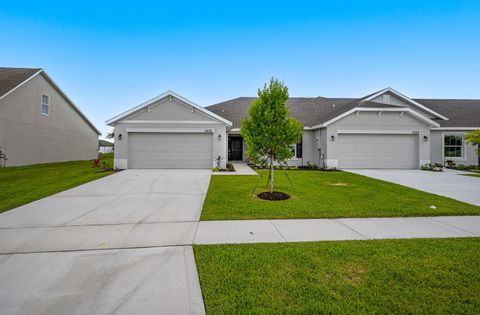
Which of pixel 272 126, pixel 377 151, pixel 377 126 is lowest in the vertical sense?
pixel 377 151

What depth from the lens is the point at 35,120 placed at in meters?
17.1

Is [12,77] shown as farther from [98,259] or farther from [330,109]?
[330,109]

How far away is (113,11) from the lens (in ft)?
53.9

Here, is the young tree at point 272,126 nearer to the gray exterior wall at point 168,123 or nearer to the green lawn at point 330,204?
the green lawn at point 330,204

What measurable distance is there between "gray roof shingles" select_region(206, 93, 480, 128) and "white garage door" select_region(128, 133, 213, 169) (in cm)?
401

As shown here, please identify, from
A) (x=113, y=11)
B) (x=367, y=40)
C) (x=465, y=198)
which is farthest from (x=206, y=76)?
(x=465, y=198)

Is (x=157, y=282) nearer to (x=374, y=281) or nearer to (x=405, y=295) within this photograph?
(x=374, y=281)

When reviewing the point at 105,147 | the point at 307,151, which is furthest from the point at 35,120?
the point at 105,147

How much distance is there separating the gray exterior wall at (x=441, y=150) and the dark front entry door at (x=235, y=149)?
1486 centimetres

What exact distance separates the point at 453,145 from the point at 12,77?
33.8 m

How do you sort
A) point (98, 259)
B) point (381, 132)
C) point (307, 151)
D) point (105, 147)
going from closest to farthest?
point (98, 259) < point (381, 132) < point (307, 151) < point (105, 147)

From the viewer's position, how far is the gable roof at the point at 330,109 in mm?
17703

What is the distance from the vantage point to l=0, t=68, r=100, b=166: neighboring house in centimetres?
1519

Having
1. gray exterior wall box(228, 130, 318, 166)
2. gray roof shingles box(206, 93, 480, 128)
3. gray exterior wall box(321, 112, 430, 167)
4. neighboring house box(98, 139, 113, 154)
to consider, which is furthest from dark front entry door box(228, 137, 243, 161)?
neighboring house box(98, 139, 113, 154)
